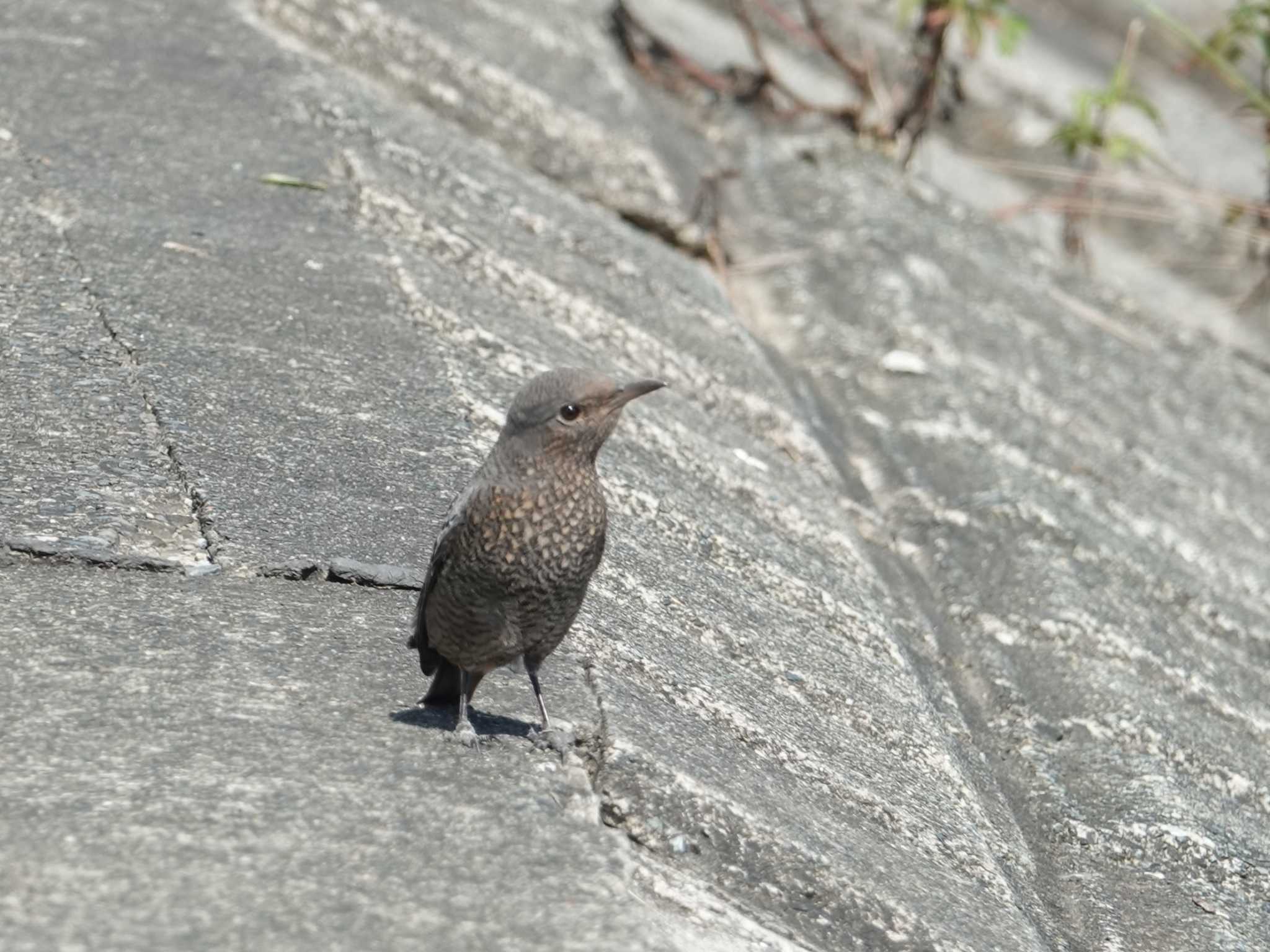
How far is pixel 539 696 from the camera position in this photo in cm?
292

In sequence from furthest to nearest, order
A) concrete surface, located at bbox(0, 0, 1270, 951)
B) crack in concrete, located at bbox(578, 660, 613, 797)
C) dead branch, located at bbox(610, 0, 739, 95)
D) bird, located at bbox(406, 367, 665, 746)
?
dead branch, located at bbox(610, 0, 739, 95) → bird, located at bbox(406, 367, 665, 746) → crack in concrete, located at bbox(578, 660, 613, 797) → concrete surface, located at bbox(0, 0, 1270, 951)

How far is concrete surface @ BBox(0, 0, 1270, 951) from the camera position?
8.29 feet

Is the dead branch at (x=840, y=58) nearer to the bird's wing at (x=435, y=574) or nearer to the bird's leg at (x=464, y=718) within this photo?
the bird's wing at (x=435, y=574)

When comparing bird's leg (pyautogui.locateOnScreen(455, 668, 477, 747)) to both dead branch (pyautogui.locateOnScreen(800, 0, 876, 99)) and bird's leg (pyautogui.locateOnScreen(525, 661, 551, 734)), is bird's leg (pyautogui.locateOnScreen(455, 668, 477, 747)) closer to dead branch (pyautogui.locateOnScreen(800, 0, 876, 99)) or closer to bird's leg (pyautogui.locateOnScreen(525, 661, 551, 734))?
bird's leg (pyautogui.locateOnScreen(525, 661, 551, 734))

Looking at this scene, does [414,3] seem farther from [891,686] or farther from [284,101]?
[891,686]

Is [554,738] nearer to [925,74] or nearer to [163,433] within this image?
[163,433]

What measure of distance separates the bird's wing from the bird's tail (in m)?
0.02

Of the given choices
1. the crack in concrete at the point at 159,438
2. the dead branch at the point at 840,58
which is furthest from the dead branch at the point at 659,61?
the crack in concrete at the point at 159,438

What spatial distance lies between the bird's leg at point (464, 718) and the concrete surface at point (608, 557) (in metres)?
0.04

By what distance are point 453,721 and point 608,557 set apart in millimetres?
878

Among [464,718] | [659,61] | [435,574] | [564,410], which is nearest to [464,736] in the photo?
[464,718]

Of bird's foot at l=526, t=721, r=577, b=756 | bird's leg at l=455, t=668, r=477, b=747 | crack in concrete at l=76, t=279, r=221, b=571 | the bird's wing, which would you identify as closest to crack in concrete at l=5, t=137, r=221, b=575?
crack in concrete at l=76, t=279, r=221, b=571

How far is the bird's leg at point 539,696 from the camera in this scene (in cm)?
292

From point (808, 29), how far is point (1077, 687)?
15.8 feet
